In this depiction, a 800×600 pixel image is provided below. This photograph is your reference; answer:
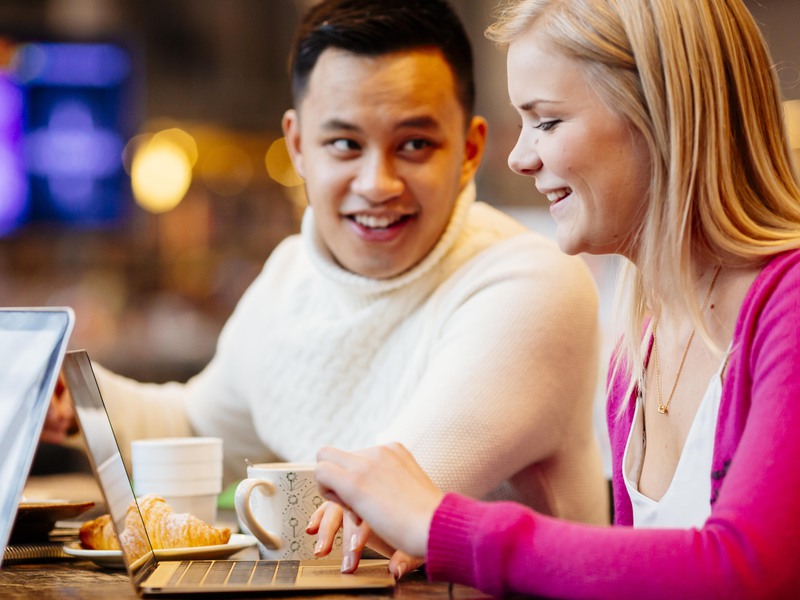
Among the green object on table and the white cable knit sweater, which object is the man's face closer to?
the white cable knit sweater

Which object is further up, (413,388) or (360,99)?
(360,99)

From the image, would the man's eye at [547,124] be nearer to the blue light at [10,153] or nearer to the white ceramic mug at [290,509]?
the white ceramic mug at [290,509]

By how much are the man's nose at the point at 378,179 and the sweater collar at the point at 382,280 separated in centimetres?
12

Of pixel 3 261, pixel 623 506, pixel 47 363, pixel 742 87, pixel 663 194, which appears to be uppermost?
pixel 742 87

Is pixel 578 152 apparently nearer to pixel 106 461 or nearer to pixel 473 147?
pixel 106 461

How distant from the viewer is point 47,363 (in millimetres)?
1114

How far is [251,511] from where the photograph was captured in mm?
1281

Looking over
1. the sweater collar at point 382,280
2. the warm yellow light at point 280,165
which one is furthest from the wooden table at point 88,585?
the warm yellow light at point 280,165

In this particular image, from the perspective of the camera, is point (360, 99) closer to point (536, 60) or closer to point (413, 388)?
point (413, 388)

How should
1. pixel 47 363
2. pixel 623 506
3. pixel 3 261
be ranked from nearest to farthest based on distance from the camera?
pixel 47 363, pixel 623 506, pixel 3 261

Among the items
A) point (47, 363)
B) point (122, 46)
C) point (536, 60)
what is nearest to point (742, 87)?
point (536, 60)

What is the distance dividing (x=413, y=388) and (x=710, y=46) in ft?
2.67

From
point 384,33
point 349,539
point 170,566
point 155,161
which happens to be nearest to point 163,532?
point 170,566

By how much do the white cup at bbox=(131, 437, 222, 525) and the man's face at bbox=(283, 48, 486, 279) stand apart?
0.48 meters
